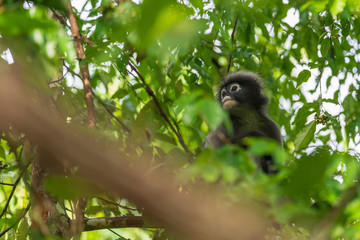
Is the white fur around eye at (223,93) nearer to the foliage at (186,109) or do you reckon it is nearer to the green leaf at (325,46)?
the foliage at (186,109)

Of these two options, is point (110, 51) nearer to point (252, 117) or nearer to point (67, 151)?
point (67, 151)

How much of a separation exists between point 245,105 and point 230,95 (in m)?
0.20

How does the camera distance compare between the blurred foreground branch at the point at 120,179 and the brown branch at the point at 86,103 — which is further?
the brown branch at the point at 86,103

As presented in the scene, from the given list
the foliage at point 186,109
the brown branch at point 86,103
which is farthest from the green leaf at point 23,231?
the brown branch at point 86,103

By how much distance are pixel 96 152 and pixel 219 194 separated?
48cm

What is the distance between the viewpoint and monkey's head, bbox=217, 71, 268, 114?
4793 mm

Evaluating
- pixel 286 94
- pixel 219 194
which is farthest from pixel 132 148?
pixel 286 94

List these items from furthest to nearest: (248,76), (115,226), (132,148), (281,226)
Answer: (248,76) < (115,226) < (132,148) < (281,226)

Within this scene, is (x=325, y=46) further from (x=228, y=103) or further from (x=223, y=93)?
(x=223, y=93)

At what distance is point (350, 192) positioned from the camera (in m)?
1.16

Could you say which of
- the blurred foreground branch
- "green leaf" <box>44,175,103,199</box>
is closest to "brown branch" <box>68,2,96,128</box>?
"green leaf" <box>44,175,103,199</box>

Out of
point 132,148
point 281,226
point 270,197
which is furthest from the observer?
point 132,148

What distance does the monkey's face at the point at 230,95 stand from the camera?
15.1 feet

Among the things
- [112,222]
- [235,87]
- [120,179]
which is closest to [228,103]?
[235,87]
